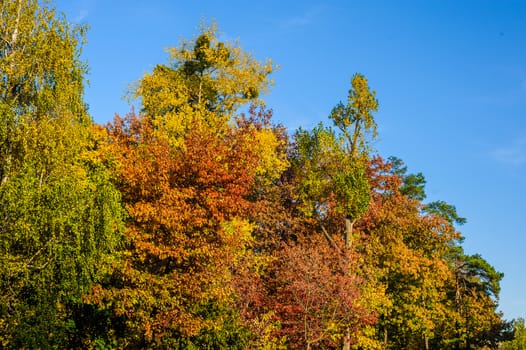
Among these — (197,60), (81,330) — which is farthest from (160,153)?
(197,60)

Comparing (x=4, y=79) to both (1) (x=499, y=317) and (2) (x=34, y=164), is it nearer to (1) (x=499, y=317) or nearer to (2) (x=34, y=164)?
(2) (x=34, y=164)

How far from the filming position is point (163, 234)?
21.1m

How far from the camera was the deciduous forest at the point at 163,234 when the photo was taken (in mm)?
18047

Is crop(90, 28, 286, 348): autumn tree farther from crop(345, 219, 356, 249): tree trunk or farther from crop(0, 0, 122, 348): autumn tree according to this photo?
crop(345, 219, 356, 249): tree trunk

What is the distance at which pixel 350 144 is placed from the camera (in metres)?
33.1

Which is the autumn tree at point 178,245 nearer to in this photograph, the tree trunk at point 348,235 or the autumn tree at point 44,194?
the autumn tree at point 44,194

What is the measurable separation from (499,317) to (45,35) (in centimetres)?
3706

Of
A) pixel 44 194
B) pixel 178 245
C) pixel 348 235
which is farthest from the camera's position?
pixel 348 235

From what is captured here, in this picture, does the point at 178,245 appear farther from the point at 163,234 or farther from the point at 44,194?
the point at 44,194

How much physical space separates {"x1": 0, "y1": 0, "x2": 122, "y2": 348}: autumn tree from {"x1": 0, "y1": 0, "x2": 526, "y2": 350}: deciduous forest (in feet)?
0.16

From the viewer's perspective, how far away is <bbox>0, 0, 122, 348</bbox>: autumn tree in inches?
687

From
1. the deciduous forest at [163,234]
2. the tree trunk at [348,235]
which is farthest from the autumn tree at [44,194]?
the tree trunk at [348,235]

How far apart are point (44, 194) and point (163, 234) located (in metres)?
4.80

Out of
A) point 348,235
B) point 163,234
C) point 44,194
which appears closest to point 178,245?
point 163,234
